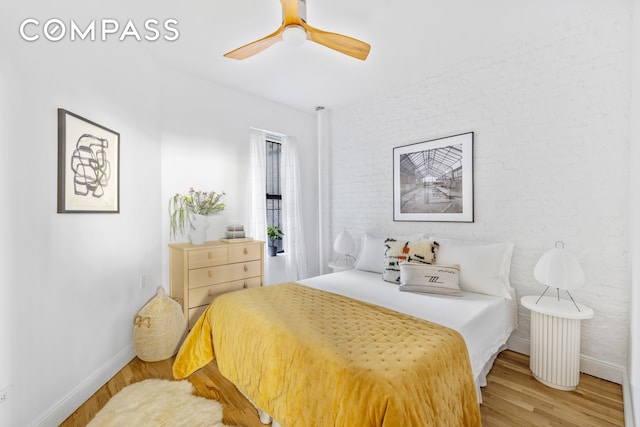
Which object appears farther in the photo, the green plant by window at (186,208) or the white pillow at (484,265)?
the green plant by window at (186,208)

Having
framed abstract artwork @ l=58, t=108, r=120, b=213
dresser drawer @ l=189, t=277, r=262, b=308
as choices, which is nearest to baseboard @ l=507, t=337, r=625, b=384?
dresser drawer @ l=189, t=277, r=262, b=308

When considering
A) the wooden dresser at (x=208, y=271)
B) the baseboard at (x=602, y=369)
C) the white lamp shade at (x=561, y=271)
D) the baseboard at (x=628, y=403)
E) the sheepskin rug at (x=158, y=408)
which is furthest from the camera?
the wooden dresser at (x=208, y=271)

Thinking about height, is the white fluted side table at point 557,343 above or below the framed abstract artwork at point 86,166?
below

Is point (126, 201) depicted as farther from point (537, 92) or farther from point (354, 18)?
point (537, 92)

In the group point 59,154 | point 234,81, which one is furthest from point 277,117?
point 59,154

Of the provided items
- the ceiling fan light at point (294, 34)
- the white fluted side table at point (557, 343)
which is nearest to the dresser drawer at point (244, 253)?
the ceiling fan light at point (294, 34)

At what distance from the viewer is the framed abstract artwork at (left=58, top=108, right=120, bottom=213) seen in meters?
1.72

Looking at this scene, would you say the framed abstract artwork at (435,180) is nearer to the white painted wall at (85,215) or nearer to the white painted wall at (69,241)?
the white painted wall at (85,215)

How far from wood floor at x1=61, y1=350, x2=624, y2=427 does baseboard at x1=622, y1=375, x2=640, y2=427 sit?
0.03 m

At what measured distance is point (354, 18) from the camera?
2152 mm

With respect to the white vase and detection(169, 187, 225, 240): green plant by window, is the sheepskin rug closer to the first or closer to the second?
the white vase

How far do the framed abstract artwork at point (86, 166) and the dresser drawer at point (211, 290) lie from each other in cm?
99

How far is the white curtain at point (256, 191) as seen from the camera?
348cm

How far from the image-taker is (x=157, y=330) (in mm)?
2381
